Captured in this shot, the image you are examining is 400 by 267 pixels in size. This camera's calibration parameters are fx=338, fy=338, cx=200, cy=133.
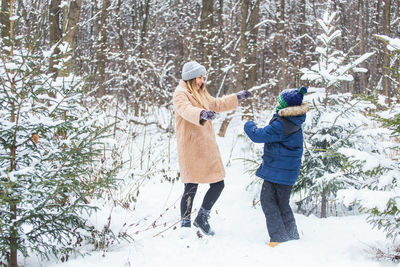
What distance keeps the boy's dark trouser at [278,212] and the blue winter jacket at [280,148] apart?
115 millimetres

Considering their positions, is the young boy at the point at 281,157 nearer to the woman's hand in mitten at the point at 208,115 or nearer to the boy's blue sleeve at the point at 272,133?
the boy's blue sleeve at the point at 272,133

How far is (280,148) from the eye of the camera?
124 inches

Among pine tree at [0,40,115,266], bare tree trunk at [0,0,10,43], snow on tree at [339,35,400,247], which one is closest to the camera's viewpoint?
snow on tree at [339,35,400,247]

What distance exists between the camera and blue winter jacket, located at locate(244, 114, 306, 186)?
3093 mm

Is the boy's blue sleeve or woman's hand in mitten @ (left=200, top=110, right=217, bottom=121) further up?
woman's hand in mitten @ (left=200, top=110, right=217, bottom=121)

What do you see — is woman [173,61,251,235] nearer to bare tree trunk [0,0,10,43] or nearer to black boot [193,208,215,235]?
black boot [193,208,215,235]

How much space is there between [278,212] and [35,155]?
7.18 feet

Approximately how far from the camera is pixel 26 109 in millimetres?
2488

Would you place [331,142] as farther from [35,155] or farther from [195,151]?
[35,155]

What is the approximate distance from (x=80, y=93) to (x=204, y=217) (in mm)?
1748

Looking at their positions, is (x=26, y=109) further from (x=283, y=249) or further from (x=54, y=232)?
(x=283, y=249)

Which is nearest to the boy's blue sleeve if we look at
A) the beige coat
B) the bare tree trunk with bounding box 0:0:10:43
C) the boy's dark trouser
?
the boy's dark trouser

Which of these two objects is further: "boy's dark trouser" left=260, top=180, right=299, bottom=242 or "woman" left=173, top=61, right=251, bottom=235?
"woman" left=173, top=61, right=251, bottom=235

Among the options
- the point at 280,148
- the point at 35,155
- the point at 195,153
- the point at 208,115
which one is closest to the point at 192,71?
the point at 208,115
